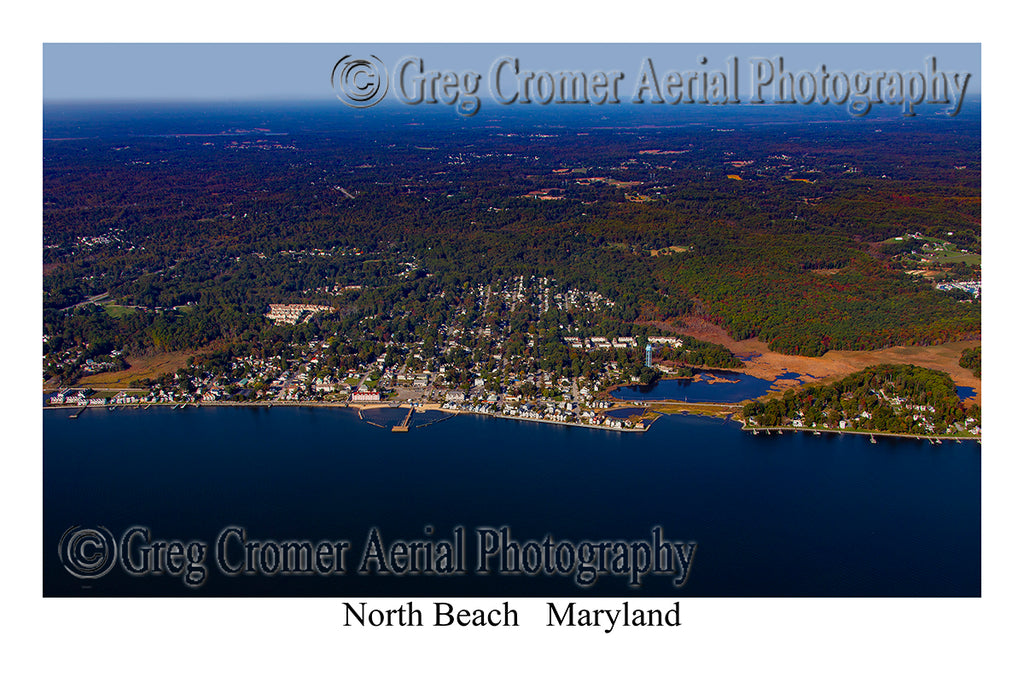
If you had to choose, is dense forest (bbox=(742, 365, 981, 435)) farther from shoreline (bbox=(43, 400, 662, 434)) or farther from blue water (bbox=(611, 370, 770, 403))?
shoreline (bbox=(43, 400, 662, 434))

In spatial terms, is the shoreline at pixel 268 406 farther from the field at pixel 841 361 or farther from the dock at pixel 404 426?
the field at pixel 841 361

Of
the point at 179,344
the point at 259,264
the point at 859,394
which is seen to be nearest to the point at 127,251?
the point at 259,264

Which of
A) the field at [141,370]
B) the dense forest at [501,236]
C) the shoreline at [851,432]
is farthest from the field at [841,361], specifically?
the field at [141,370]

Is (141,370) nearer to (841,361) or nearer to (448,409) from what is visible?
(448,409)

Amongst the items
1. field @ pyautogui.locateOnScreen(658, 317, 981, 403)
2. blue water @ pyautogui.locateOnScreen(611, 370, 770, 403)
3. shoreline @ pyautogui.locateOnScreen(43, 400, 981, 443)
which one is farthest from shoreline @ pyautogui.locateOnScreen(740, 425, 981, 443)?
field @ pyautogui.locateOnScreen(658, 317, 981, 403)

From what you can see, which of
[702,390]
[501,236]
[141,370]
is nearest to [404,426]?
[702,390]

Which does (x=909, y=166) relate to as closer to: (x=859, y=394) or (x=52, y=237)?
(x=859, y=394)

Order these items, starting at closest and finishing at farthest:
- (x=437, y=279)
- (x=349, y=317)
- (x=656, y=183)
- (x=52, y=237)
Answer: (x=349, y=317) < (x=437, y=279) < (x=52, y=237) < (x=656, y=183)

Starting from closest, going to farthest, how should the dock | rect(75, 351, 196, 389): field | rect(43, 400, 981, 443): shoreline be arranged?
rect(43, 400, 981, 443): shoreline < the dock < rect(75, 351, 196, 389): field
